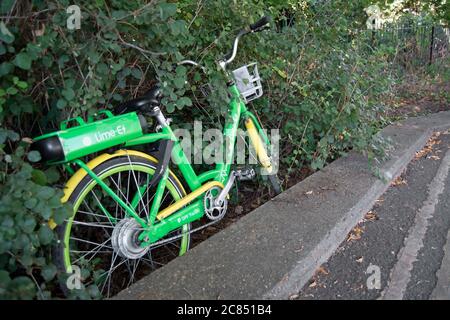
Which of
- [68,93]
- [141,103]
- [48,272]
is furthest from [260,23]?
[48,272]

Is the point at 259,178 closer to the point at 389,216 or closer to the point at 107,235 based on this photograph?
the point at 389,216

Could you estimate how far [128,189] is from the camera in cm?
227

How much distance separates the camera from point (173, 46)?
2.33m

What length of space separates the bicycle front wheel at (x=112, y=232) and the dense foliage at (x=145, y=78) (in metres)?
0.15

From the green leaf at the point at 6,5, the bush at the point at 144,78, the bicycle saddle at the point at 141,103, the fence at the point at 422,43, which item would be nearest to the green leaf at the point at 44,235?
the bush at the point at 144,78

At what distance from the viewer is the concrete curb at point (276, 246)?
1.90 m

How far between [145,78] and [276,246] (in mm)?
1347

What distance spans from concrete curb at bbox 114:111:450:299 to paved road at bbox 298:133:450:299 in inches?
3.2

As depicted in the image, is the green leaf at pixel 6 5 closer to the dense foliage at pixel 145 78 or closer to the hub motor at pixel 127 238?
the dense foliage at pixel 145 78

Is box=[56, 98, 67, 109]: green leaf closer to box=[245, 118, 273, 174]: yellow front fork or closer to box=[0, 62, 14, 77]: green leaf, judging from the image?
box=[0, 62, 14, 77]: green leaf

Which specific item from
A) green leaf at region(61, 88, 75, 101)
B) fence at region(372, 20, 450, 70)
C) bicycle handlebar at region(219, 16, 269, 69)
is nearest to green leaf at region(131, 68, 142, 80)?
green leaf at region(61, 88, 75, 101)

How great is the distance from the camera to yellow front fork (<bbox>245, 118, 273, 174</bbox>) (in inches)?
114

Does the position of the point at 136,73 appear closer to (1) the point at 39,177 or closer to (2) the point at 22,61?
(2) the point at 22,61
